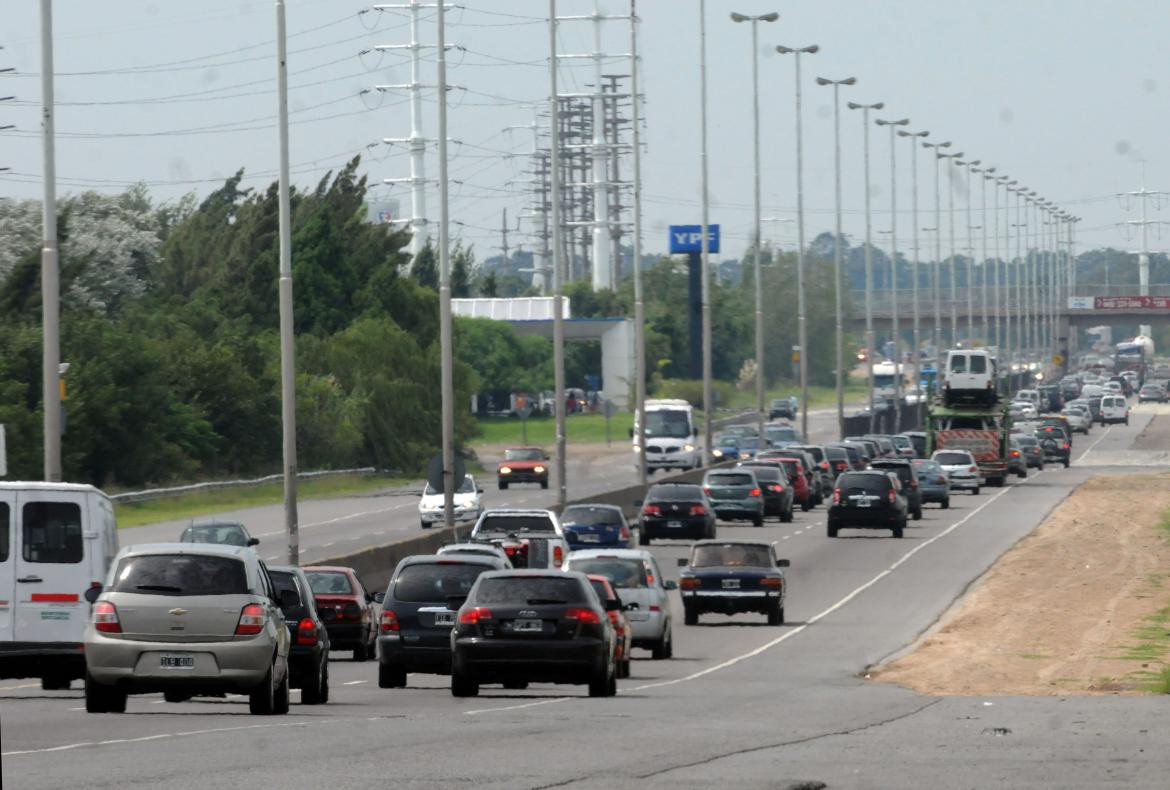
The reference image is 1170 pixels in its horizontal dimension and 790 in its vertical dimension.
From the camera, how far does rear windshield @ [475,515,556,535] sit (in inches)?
1652

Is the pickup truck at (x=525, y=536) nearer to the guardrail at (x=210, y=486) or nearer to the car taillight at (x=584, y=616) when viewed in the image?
the car taillight at (x=584, y=616)

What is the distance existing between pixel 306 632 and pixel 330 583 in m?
8.41

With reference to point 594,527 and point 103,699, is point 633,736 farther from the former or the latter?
point 594,527

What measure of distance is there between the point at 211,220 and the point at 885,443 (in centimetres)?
7340

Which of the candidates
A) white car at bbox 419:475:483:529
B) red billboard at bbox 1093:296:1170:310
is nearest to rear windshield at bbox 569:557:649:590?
white car at bbox 419:475:483:529

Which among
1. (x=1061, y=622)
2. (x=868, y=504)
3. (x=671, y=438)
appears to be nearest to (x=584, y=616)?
(x=1061, y=622)

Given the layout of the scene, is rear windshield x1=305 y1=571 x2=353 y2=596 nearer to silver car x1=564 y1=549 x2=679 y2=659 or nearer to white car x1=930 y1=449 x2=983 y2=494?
silver car x1=564 y1=549 x2=679 y2=659

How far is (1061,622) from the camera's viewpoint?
36.5 m

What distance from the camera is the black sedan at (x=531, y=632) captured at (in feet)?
75.0

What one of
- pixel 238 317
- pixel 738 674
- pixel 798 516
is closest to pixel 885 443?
pixel 798 516

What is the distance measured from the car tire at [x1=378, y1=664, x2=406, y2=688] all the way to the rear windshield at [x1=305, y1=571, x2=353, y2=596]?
501 centimetres

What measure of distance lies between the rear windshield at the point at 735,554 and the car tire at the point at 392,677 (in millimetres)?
11913

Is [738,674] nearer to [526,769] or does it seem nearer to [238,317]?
[526,769]

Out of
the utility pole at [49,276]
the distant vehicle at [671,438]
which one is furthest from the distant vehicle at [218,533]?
the distant vehicle at [671,438]
